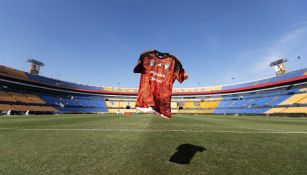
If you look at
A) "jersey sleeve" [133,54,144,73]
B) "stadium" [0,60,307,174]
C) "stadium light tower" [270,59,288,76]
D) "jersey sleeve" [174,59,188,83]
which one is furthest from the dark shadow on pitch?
"stadium light tower" [270,59,288,76]

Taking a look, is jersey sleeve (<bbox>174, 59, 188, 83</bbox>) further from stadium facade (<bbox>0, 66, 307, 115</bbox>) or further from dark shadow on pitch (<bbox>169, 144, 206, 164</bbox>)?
stadium facade (<bbox>0, 66, 307, 115</bbox>)

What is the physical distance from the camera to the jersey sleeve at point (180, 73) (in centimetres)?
813

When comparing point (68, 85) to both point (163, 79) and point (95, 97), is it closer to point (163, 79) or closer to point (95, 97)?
point (95, 97)

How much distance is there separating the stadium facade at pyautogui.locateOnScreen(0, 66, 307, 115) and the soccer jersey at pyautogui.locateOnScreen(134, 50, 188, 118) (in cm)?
5305

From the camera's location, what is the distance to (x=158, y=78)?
25.5ft

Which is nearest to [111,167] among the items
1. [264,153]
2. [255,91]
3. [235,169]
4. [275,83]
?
[235,169]

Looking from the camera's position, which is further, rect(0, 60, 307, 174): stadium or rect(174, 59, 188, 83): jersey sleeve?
rect(174, 59, 188, 83): jersey sleeve

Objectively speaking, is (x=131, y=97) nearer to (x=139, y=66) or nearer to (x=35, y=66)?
(x=35, y=66)

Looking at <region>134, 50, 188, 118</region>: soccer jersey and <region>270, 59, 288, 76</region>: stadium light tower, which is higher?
<region>270, 59, 288, 76</region>: stadium light tower

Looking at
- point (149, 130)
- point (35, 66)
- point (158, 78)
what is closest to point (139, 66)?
point (158, 78)

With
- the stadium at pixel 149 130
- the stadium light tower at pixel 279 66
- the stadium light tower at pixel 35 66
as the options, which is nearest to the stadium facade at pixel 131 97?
the stadium at pixel 149 130

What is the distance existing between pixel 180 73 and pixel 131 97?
330 feet

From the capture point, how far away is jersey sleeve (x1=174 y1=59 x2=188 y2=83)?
8.13m

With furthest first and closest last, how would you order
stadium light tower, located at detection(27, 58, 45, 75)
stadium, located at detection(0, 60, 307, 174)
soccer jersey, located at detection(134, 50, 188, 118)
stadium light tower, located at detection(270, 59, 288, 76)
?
stadium light tower, located at detection(27, 58, 45, 75) → stadium light tower, located at detection(270, 59, 288, 76) → soccer jersey, located at detection(134, 50, 188, 118) → stadium, located at detection(0, 60, 307, 174)
